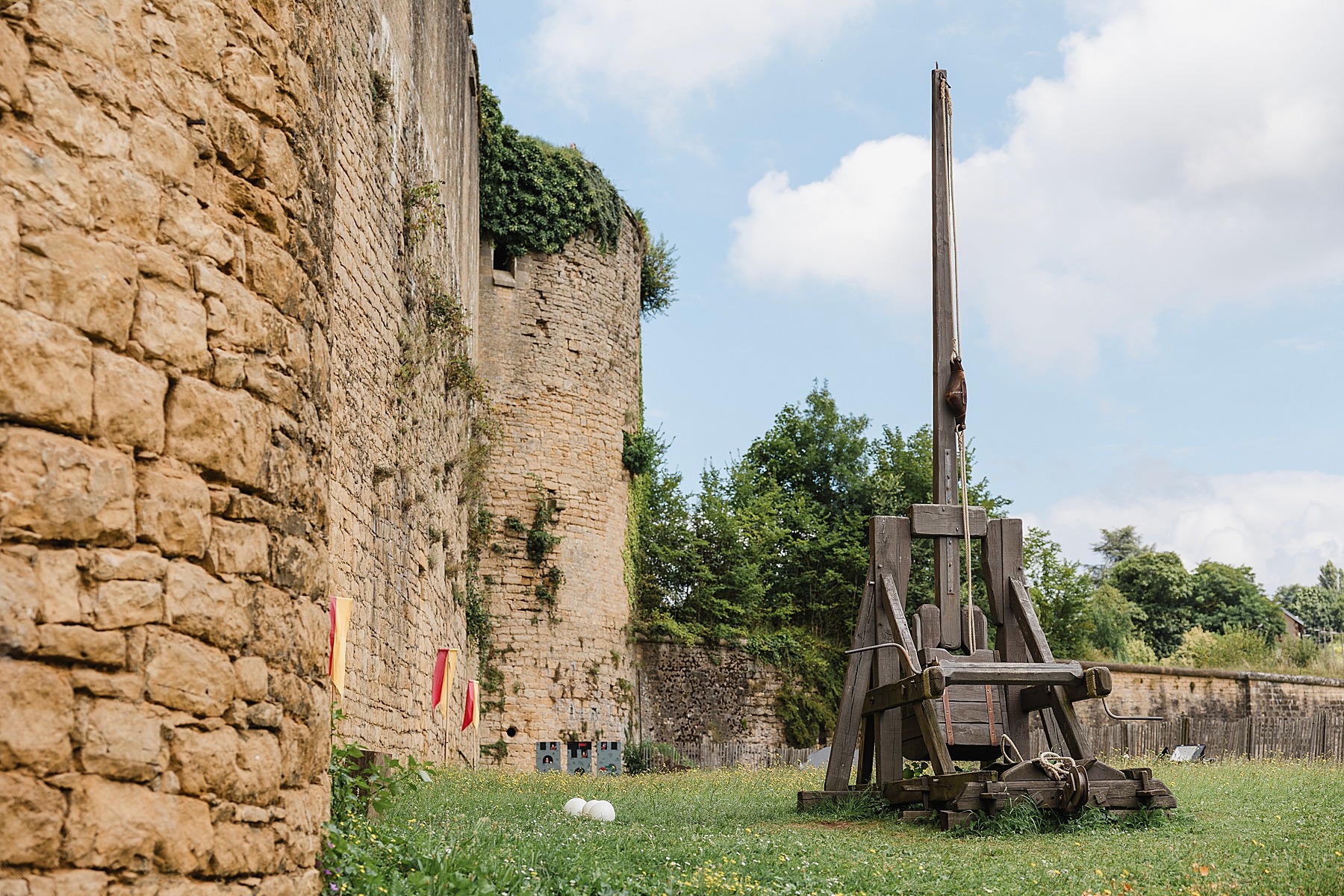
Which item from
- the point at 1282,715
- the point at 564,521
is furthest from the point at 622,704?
the point at 1282,715

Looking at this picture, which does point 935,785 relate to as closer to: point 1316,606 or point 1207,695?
point 1207,695

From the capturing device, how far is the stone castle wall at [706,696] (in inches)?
896

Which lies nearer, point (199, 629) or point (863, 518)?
point (199, 629)

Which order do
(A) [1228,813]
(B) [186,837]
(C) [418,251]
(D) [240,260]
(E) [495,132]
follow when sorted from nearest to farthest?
(B) [186,837]
(D) [240,260]
(A) [1228,813]
(C) [418,251]
(E) [495,132]

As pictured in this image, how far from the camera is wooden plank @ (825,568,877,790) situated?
9344mm

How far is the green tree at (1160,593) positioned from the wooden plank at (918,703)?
1707 inches

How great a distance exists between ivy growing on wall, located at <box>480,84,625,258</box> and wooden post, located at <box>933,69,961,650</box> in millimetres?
10656

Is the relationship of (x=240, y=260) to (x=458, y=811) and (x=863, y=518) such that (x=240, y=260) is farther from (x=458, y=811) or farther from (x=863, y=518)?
(x=863, y=518)

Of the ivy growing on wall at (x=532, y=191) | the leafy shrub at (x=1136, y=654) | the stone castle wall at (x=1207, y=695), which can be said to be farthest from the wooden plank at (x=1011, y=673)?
the leafy shrub at (x=1136, y=654)

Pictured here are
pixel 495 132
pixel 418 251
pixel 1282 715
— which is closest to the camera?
pixel 418 251

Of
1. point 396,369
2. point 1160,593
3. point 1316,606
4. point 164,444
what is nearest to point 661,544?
point 396,369

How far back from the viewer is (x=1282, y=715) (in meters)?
25.6

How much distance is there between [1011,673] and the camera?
8.26 metres

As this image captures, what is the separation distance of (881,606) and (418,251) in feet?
18.6
